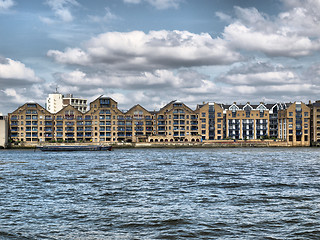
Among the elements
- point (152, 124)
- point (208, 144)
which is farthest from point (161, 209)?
point (152, 124)

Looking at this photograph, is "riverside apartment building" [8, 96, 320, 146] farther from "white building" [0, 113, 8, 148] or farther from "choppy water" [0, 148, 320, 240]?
"choppy water" [0, 148, 320, 240]

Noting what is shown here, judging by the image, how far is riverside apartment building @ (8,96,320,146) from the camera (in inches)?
6845

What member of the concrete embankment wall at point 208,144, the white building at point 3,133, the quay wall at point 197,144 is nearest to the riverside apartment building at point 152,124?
the quay wall at point 197,144

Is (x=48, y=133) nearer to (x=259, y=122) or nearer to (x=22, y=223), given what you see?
(x=259, y=122)

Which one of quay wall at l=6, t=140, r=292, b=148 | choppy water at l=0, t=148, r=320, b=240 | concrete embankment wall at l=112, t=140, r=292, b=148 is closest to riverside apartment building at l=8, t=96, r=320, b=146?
quay wall at l=6, t=140, r=292, b=148

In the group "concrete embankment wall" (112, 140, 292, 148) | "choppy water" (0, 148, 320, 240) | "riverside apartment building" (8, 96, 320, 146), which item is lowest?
"concrete embankment wall" (112, 140, 292, 148)

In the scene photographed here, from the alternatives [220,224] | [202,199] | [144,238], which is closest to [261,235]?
[220,224]

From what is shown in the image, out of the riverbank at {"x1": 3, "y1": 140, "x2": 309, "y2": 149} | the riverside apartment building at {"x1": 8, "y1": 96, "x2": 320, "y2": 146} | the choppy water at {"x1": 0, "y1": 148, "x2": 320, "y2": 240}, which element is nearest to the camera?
the choppy water at {"x1": 0, "y1": 148, "x2": 320, "y2": 240}

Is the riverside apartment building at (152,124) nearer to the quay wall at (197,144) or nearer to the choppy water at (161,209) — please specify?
the quay wall at (197,144)

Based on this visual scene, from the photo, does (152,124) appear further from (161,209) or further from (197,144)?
(161,209)

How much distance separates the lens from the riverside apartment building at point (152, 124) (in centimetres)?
17388

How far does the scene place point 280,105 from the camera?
192 meters

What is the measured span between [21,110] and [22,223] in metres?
162

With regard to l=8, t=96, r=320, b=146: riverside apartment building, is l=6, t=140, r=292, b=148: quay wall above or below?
below
